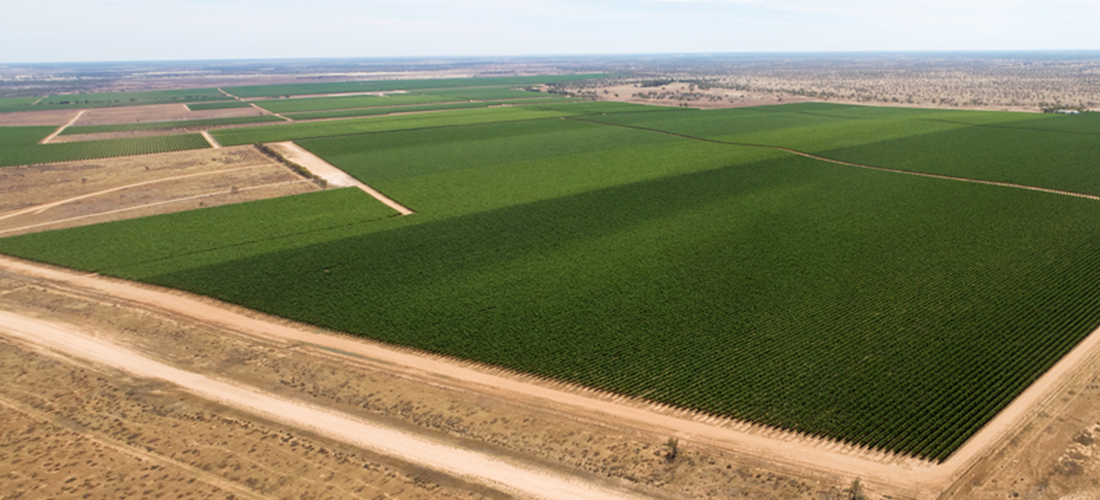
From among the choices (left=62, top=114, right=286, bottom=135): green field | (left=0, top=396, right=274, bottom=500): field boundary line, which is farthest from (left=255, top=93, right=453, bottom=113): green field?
(left=0, top=396, right=274, bottom=500): field boundary line

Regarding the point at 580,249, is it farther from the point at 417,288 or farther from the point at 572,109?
the point at 572,109

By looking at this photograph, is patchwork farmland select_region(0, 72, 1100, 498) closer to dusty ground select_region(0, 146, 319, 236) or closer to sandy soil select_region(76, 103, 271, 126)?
dusty ground select_region(0, 146, 319, 236)

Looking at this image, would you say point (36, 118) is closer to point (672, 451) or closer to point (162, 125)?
point (162, 125)

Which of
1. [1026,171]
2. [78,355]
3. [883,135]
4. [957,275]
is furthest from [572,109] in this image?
[78,355]

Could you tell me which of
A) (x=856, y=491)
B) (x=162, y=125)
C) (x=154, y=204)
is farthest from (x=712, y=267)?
(x=162, y=125)

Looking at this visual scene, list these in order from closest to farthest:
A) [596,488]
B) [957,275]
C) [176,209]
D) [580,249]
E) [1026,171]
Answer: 1. [596,488]
2. [957,275]
3. [580,249]
4. [176,209]
5. [1026,171]

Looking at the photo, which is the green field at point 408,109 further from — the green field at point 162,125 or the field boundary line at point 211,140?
the field boundary line at point 211,140

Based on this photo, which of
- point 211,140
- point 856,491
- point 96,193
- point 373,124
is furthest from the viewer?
point 373,124
